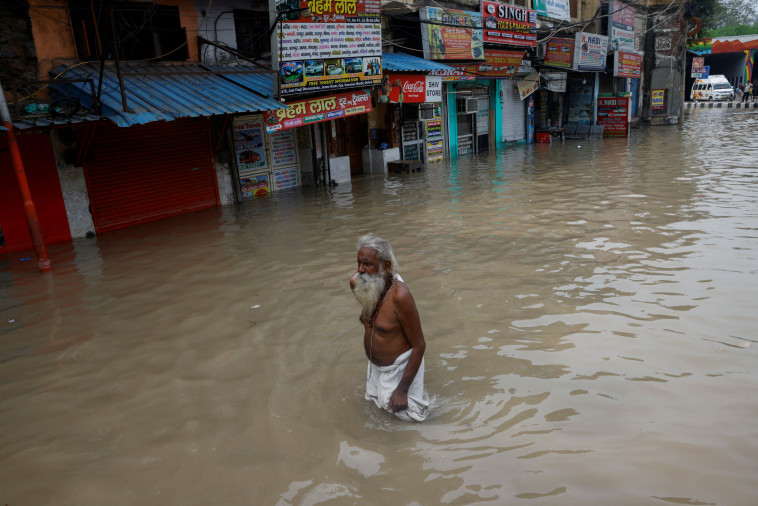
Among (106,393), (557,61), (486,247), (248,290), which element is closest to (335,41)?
(486,247)

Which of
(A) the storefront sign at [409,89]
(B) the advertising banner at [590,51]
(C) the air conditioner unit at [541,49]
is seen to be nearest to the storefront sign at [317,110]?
(A) the storefront sign at [409,89]

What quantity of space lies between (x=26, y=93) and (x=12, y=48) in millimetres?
767

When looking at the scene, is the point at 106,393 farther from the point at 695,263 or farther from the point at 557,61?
the point at 557,61

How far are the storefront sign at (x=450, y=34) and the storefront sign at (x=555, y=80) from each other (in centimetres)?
693

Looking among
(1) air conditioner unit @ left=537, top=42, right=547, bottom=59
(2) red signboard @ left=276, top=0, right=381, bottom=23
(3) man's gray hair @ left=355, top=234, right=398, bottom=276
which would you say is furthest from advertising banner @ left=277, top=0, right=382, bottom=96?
(1) air conditioner unit @ left=537, top=42, right=547, bottom=59

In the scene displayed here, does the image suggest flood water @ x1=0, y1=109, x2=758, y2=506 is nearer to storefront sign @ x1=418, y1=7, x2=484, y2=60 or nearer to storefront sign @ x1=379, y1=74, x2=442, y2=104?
storefront sign @ x1=379, y1=74, x2=442, y2=104

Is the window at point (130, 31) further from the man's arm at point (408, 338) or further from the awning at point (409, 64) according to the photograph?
the man's arm at point (408, 338)

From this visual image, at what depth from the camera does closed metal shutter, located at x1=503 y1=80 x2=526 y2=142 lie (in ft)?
78.1

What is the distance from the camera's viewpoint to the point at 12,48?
9219 mm

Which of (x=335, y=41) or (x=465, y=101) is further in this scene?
(x=465, y=101)

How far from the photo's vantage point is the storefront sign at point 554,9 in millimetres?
23819

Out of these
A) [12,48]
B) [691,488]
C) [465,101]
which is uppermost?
[12,48]

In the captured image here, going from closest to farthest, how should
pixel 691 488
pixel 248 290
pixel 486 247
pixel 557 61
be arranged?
pixel 691 488
pixel 248 290
pixel 486 247
pixel 557 61

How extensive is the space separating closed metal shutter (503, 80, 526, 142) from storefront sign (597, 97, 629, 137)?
360 centimetres
